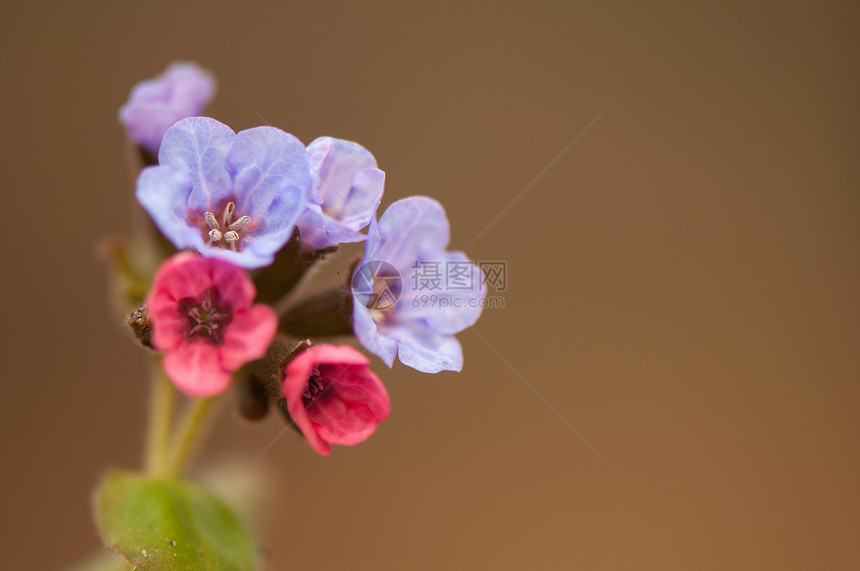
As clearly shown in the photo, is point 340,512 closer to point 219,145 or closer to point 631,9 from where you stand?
point 219,145

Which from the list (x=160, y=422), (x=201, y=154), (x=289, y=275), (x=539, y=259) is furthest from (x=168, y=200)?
(x=539, y=259)

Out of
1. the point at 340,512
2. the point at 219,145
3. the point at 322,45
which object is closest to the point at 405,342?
the point at 219,145

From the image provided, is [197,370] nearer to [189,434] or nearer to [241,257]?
[241,257]

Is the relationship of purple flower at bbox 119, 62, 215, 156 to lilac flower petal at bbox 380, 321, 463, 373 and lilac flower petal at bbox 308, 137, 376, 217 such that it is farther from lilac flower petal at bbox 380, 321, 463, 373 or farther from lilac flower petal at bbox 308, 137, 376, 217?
lilac flower petal at bbox 380, 321, 463, 373

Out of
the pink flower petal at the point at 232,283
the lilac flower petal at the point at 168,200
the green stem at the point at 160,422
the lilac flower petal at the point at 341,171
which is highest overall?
the lilac flower petal at the point at 341,171

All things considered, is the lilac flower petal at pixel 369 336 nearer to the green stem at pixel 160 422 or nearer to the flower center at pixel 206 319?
the flower center at pixel 206 319

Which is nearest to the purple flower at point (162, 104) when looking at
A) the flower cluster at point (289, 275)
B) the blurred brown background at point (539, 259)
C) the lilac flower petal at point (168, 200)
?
the flower cluster at point (289, 275)

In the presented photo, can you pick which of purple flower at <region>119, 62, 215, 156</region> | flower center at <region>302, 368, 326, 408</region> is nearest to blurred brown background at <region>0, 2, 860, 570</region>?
purple flower at <region>119, 62, 215, 156</region>
